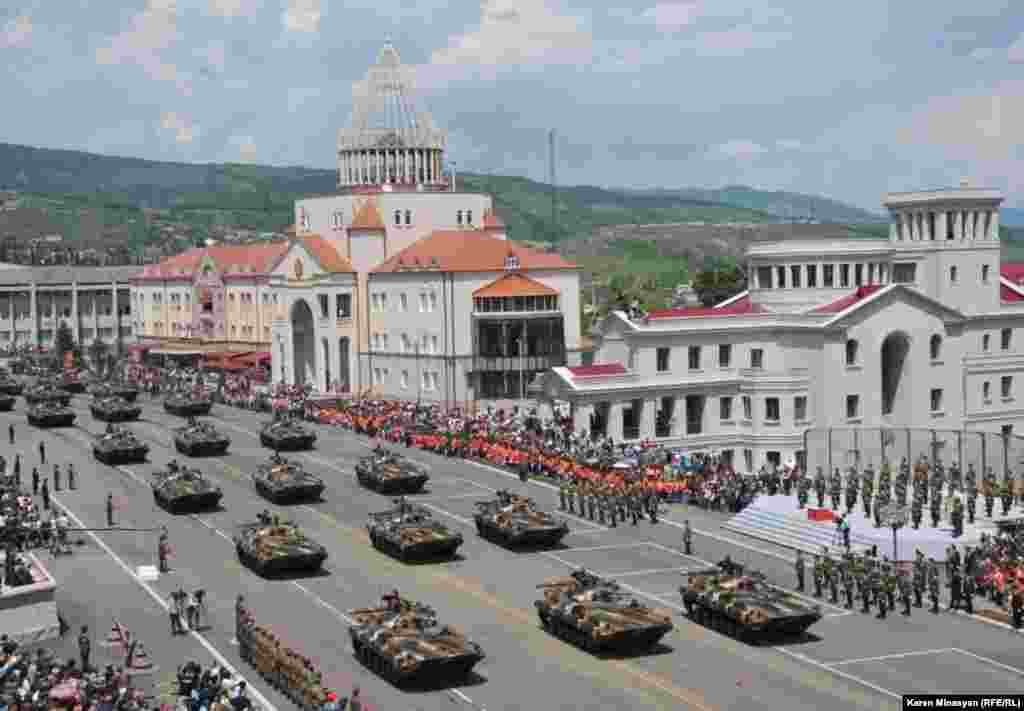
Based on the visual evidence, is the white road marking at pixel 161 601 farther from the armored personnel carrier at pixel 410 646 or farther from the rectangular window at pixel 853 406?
the rectangular window at pixel 853 406

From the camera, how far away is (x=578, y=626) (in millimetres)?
42500

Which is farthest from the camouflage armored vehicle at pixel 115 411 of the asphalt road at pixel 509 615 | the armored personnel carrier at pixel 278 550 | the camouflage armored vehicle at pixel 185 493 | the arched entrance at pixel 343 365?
the armored personnel carrier at pixel 278 550

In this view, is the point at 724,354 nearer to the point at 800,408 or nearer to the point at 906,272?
the point at 800,408

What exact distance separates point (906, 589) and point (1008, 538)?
24.0 ft

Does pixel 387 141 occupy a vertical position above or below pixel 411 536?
above

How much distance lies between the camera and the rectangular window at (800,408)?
287 feet

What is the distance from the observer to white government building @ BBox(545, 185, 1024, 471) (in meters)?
86.6

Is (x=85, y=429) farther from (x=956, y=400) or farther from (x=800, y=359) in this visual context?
(x=956, y=400)

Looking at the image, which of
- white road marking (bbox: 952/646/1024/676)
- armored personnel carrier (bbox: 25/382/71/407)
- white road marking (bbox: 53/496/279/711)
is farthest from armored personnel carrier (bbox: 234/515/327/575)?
armored personnel carrier (bbox: 25/382/71/407)

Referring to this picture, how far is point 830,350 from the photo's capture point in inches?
3403

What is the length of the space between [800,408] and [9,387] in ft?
185

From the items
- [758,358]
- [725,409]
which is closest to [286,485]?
[725,409]

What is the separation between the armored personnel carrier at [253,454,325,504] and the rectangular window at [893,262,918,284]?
4340 cm

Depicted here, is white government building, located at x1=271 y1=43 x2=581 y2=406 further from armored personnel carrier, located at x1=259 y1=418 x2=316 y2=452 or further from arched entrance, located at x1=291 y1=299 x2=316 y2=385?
armored personnel carrier, located at x1=259 y1=418 x2=316 y2=452
